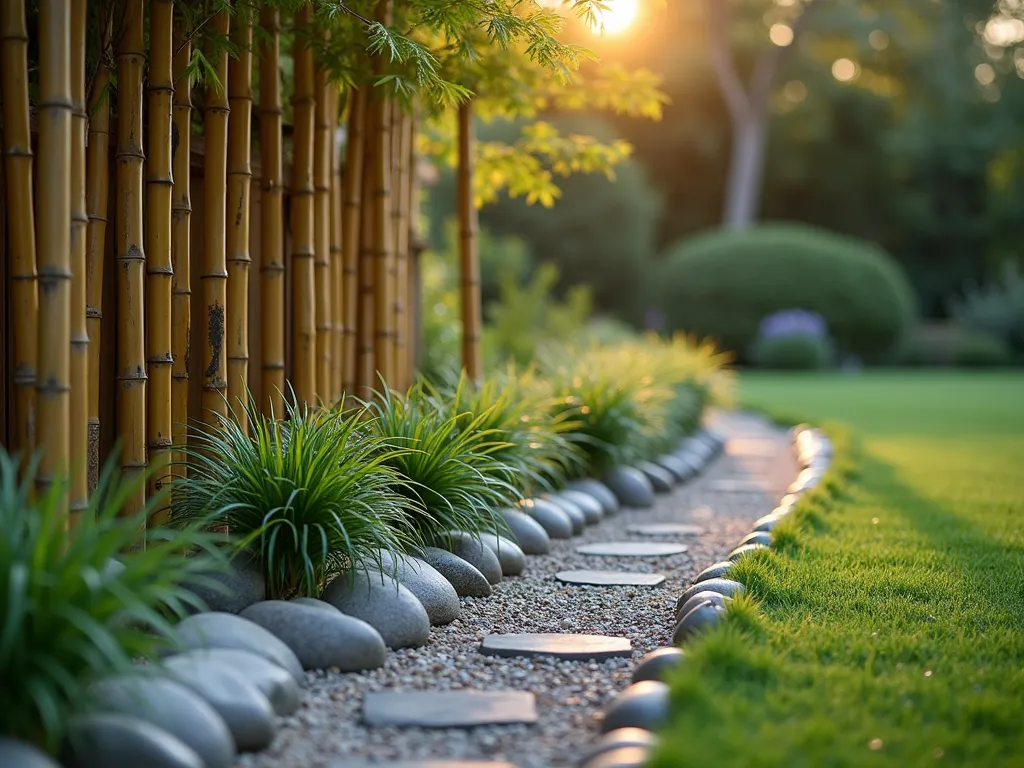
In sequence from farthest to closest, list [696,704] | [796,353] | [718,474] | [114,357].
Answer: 1. [796,353]
2. [718,474]
3. [114,357]
4. [696,704]

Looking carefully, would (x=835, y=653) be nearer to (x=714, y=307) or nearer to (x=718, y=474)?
(x=718, y=474)

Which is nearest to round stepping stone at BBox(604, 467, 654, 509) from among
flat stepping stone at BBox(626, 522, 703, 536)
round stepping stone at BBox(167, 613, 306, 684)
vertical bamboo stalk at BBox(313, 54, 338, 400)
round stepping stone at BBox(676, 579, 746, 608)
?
flat stepping stone at BBox(626, 522, 703, 536)

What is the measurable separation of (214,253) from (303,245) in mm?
597

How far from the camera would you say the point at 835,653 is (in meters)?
2.67

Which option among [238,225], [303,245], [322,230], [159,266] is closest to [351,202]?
[322,230]

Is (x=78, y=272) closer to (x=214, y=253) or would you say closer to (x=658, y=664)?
(x=214, y=253)

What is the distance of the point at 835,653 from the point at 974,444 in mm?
6095

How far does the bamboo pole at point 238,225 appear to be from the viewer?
3643 mm

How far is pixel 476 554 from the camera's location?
3.79 meters

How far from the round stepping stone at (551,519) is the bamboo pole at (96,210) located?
2017 millimetres

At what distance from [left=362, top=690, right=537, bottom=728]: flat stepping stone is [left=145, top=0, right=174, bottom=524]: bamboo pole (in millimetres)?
1131

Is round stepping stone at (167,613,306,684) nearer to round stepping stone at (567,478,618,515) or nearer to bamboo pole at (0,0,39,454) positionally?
bamboo pole at (0,0,39,454)

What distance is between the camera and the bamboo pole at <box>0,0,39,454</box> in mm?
2619

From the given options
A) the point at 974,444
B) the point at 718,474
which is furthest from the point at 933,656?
the point at 974,444
